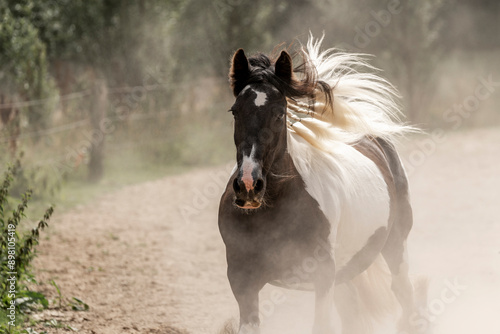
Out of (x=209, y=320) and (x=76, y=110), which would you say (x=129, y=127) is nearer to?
(x=76, y=110)

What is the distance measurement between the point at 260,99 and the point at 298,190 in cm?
56

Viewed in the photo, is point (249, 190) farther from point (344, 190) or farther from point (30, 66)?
point (30, 66)

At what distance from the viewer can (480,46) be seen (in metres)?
27.0

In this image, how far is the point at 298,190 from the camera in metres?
3.44

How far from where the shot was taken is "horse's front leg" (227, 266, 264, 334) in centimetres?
337

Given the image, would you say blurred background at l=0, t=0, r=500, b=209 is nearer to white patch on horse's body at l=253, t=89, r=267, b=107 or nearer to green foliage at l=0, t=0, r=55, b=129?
green foliage at l=0, t=0, r=55, b=129

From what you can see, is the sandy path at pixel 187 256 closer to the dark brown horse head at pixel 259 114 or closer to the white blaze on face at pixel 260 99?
the dark brown horse head at pixel 259 114

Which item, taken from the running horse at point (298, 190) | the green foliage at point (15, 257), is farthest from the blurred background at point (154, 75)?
the running horse at point (298, 190)

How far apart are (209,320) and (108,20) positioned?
12936 mm

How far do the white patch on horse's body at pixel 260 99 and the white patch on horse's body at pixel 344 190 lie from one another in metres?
0.38

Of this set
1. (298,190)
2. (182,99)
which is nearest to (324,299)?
(298,190)

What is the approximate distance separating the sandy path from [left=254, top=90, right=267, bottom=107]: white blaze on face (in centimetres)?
224

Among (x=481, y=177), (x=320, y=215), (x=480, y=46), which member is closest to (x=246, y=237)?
(x=320, y=215)

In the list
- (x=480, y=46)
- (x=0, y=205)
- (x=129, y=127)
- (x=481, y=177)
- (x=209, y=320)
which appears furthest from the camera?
(x=480, y=46)
